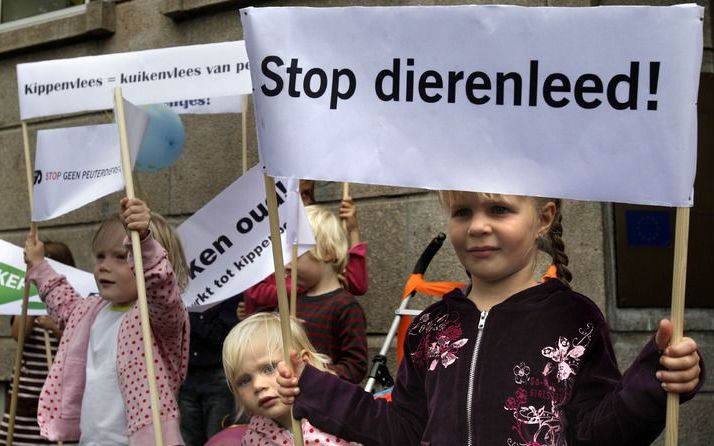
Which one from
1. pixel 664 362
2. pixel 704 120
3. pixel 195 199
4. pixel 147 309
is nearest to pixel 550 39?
pixel 664 362

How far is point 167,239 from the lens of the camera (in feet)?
13.2

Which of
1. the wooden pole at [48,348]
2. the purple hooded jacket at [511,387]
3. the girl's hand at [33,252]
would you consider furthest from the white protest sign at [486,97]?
the wooden pole at [48,348]

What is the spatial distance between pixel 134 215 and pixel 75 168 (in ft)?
3.35

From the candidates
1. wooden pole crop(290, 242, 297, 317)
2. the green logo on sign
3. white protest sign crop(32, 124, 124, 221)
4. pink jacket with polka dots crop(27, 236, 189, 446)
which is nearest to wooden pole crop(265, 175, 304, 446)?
pink jacket with polka dots crop(27, 236, 189, 446)

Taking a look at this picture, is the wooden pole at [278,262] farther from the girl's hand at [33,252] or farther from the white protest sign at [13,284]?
the white protest sign at [13,284]

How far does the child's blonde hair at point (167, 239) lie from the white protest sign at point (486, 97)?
66.0 inches

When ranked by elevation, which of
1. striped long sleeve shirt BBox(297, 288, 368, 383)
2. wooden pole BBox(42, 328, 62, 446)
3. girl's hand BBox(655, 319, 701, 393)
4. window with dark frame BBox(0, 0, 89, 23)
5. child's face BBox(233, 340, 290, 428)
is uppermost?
window with dark frame BBox(0, 0, 89, 23)

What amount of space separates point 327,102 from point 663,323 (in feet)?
2.82

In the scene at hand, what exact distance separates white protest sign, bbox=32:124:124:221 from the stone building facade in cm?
76

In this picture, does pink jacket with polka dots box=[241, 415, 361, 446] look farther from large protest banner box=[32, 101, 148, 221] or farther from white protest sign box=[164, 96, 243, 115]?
white protest sign box=[164, 96, 243, 115]

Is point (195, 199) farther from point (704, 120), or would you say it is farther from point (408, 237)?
point (704, 120)

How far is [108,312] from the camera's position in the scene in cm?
401

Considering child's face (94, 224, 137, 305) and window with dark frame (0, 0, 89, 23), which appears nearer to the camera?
child's face (94, 224, 137, 305)

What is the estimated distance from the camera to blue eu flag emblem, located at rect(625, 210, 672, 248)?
522 centimetres
